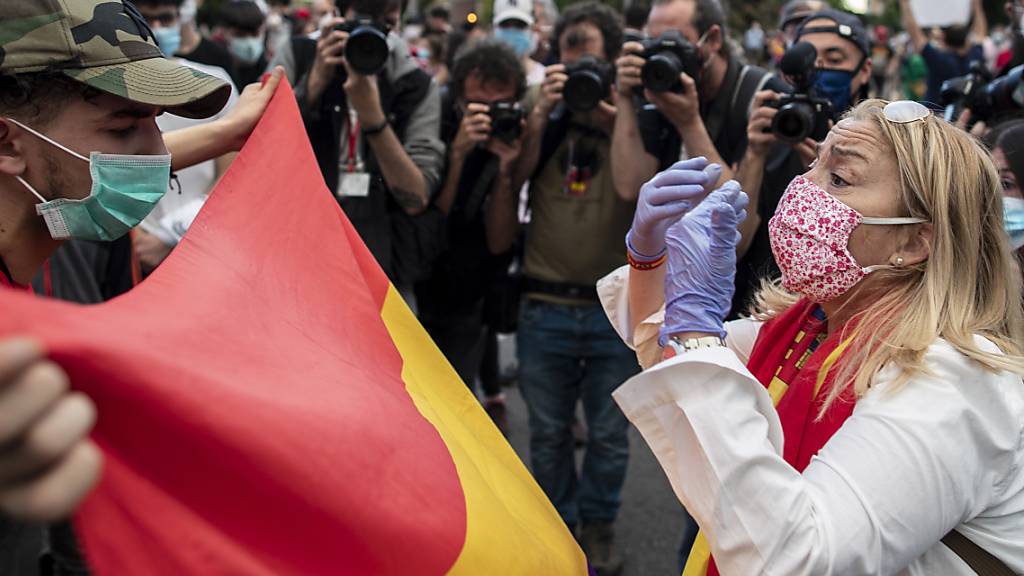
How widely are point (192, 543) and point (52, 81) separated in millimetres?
1040

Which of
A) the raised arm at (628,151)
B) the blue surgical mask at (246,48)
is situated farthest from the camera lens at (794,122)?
the blue surgical mask at (246,48)

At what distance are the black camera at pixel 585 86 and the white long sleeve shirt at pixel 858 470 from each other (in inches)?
88.2

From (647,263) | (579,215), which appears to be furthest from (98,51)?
(579,215)

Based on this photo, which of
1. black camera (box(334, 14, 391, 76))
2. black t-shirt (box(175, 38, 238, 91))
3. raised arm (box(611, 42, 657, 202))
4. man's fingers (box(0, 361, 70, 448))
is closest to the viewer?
man's fingers (box(0, 361, 70, 448))

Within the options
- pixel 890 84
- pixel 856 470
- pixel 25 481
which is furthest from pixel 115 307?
pixel 890 84

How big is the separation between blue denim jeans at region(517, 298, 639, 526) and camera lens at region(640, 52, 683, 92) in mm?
943

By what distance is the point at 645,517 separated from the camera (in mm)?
4590

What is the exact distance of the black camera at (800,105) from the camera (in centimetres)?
321

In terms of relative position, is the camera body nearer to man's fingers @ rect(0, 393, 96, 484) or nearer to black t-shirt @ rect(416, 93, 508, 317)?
black t-shirt @ rect(416, 93, 508, 317)

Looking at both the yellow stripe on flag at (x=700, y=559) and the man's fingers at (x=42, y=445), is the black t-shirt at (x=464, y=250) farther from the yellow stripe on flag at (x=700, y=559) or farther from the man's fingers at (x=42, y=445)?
the man's fingers at (x=42, y=445)

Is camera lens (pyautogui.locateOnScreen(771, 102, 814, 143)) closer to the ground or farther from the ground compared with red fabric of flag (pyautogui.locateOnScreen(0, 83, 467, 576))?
closer to the ground

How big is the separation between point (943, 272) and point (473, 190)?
8.16 feet

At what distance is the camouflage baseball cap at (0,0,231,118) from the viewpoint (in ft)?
5.77

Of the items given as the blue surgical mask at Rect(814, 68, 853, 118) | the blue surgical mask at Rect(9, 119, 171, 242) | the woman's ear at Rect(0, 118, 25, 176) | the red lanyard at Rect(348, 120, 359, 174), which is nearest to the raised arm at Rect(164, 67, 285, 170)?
the blue surgical mask at Rect(9, 119, 171, 242)
